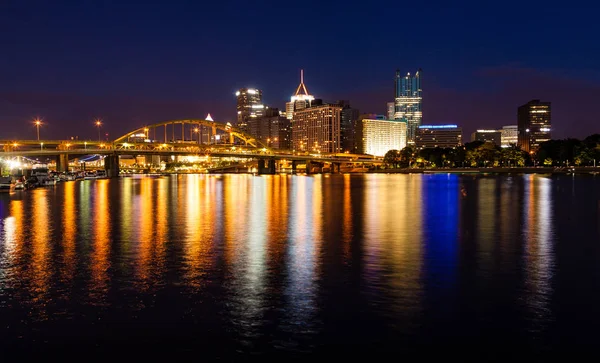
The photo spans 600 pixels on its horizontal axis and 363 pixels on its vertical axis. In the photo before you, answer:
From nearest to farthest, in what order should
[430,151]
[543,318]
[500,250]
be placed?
[543,318] → [500,250] → [430,151]

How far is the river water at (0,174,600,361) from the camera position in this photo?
9.87m

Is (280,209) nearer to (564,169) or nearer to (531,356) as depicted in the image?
(531,356)

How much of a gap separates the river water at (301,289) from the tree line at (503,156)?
428 feet

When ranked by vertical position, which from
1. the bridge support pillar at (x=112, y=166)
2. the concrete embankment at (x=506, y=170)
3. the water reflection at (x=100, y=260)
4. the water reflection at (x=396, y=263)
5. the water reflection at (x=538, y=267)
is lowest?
the water reflection at (x=538, y=267)

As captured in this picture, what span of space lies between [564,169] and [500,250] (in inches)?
5261

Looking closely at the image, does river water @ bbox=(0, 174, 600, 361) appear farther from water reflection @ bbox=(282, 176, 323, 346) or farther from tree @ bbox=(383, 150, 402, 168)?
tree @ bbox=(383, 150, 402, 168)

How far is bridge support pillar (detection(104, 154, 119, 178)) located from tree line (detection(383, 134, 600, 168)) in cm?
9629

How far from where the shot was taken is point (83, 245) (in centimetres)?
2039

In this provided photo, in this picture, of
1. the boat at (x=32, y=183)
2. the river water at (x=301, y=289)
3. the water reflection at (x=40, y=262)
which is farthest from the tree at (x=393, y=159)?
the water reflection at (x=40, y=262)

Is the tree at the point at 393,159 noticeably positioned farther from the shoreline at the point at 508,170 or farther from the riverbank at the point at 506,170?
the shoreline at the point at 508,170

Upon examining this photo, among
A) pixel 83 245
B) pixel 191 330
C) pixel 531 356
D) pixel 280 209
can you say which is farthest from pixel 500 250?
pixel 280 209

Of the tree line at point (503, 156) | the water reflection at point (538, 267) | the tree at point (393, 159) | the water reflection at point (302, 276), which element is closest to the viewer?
the water reflection at point (302, 276)

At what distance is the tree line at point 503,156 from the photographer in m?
140

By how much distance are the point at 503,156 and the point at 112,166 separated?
111450 millimetres
